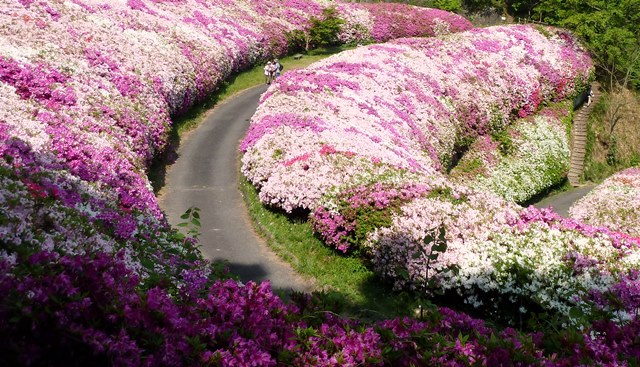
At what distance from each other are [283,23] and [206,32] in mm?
15174

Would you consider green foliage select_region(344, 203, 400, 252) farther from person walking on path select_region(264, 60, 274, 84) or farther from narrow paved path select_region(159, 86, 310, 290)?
person walking on path select_region(264, 60, 274, 84)

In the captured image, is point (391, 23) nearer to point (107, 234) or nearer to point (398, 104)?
point (398, 104)

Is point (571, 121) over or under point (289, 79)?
under

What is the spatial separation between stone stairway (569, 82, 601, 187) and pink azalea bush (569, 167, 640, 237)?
8185 mm

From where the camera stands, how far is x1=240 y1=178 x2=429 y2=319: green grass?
14.4 meters

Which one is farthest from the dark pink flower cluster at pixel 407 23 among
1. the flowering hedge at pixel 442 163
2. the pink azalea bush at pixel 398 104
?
the flowering hedge at pixel 442 163

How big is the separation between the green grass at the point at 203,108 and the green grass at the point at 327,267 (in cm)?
610

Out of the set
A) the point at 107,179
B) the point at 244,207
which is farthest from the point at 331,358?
the point at 244,207

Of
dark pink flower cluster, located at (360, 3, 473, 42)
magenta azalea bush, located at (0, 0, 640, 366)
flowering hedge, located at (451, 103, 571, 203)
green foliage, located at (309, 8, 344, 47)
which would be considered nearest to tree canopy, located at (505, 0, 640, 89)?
flowering hedge, located at (451, 103, 571, 203)

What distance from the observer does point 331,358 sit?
6477 mm

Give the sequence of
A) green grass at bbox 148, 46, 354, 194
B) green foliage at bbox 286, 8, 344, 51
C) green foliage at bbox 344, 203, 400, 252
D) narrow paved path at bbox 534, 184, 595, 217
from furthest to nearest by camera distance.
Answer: green foliage at bbox 286, 8, 344, 51
narrow paved path at bbox 534, 184, 595, 217
green grass at bbox 148, 46, 354, 194
green foliage at bbox 344, 203, 400, 252

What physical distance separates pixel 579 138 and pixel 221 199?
3680 centimetres

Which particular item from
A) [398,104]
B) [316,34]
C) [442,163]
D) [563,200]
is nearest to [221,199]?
[442,163]

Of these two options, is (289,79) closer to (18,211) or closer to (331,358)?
(18,211)
